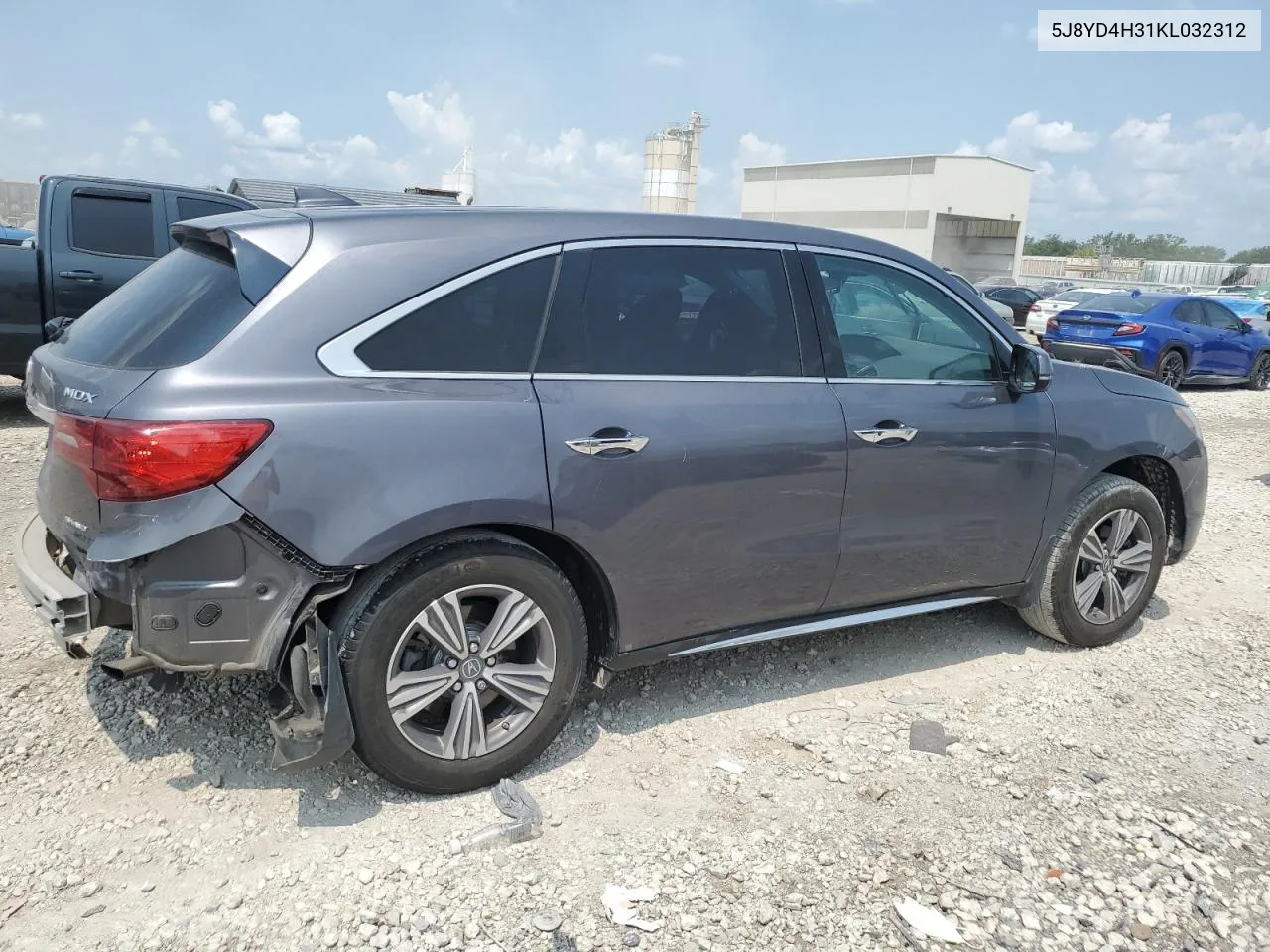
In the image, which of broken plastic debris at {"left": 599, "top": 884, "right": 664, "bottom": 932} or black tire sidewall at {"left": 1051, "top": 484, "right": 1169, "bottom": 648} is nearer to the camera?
broken plastic debris at {"left": 599, "top": 884, "right": 664, "bottom": 932}

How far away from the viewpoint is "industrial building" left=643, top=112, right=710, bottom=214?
76.4 meters

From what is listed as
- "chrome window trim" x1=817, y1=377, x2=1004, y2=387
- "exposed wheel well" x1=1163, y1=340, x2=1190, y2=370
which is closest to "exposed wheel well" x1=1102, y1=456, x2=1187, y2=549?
"chrome window trim" x1=817, y1=377, x2=1004, y2=387

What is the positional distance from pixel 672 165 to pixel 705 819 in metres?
78.4

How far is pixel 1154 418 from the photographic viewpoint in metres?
→ 4.45

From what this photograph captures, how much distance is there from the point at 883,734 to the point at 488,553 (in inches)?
68.6

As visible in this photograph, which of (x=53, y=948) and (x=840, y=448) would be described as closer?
(x=53, y=948)

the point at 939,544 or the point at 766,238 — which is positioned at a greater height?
the point at 766,238

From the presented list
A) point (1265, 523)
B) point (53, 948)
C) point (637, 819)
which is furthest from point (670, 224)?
point (1265, 523)

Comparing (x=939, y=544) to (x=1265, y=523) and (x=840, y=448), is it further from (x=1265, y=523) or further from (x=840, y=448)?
(x=1265, y=523)

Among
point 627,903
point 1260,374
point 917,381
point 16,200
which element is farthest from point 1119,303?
point 16,200

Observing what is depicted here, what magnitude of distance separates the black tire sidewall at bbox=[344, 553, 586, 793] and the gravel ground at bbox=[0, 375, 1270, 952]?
0.41 ft

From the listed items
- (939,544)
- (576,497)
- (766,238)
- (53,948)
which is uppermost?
(766,238)

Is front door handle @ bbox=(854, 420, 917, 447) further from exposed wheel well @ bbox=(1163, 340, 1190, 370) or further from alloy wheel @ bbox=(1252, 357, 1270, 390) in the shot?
alloy wheel @ bbox=(1252, 357, 1270, 390)

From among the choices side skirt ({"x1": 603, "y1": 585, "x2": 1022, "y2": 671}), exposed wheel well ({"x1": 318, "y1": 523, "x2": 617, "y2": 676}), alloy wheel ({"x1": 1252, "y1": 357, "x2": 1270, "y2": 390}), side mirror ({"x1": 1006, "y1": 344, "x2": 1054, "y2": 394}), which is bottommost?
side skirt ({"x1": 603, "y1": 585, "x2": 1022, "y2": 671})
